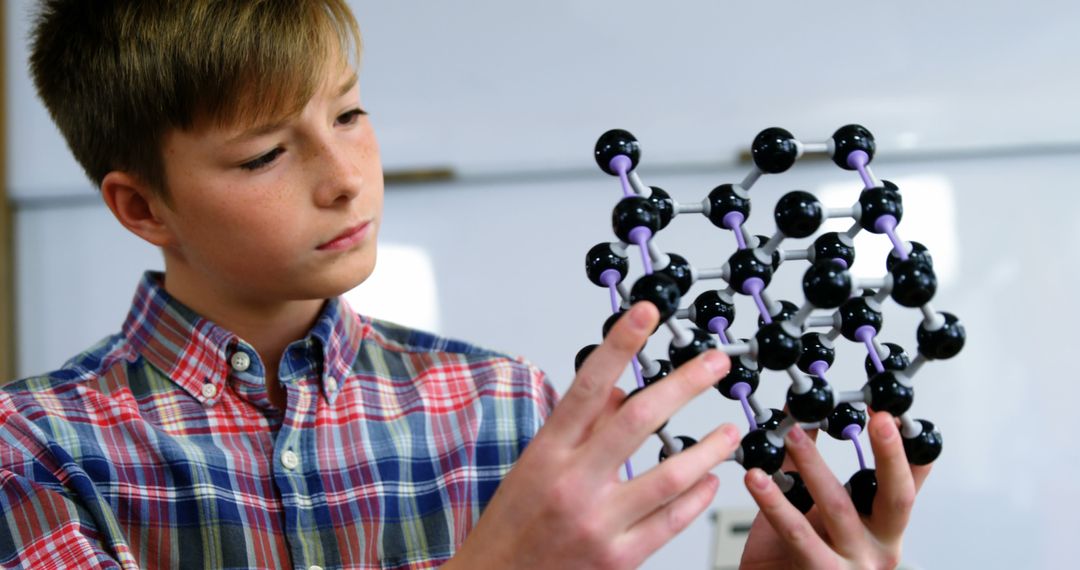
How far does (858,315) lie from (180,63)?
491 mm

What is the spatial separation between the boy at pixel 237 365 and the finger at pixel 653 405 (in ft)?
0.54

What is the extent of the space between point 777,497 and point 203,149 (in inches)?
17.8

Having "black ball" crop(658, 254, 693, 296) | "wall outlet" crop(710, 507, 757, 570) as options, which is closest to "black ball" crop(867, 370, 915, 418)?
"black ball" crop(658, 254, 693, 296)

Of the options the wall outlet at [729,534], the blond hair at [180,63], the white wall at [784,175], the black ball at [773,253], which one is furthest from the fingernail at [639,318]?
the white wall at [784,175]

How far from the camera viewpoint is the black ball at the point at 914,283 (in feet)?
1.58

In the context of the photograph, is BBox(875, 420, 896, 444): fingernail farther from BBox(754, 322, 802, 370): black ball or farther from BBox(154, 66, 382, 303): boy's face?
BBox(154, 66, 382, 303): boy's face

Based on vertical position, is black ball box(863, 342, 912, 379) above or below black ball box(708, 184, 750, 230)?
below

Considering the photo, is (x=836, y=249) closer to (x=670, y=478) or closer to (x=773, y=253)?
(x=773, y=253)

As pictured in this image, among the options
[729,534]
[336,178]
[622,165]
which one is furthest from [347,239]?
[729,534]

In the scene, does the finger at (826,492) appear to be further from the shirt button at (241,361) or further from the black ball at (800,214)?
the shirt button at (241,361)

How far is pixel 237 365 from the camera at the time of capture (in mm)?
786

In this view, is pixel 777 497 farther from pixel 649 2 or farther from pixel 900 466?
pixel 649 2

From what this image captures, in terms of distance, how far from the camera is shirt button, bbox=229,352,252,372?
0.79 meters

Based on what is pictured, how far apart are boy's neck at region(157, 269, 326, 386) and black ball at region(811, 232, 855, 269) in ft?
1.34
